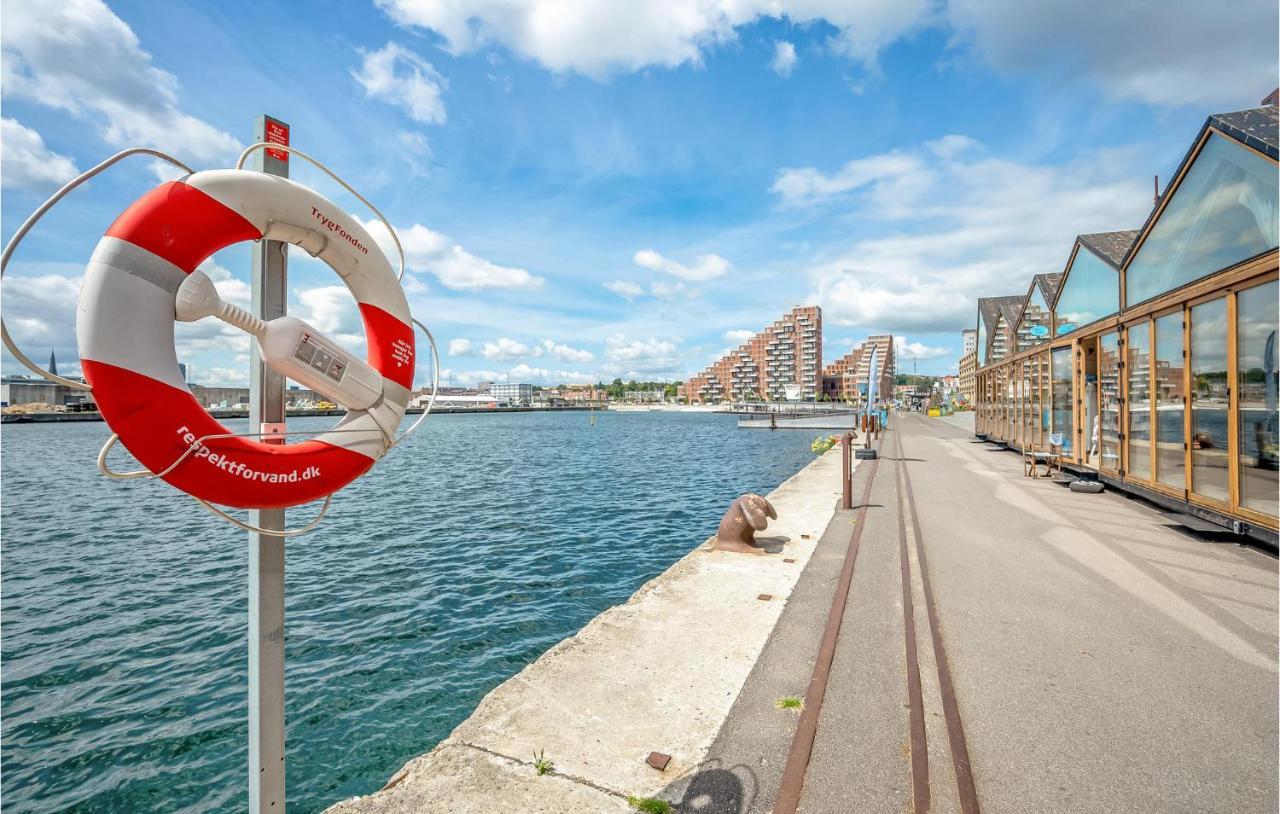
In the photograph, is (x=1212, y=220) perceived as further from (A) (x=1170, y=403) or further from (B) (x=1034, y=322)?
(B) (x=1034, y=322)

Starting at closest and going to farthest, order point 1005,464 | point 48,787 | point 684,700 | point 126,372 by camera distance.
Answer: point 126,372, point 684,700, point 48,787, point 1005,464

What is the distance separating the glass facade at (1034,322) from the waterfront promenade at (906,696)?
1020cm

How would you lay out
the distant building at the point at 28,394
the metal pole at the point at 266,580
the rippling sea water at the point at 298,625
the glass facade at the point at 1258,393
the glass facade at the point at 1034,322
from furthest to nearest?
1. the distant building at the point at 28,394
2. the glass facade at the point at 1034,322
3. the glass facade at the point at 1258,393
4. the rippling sea water at the point at 298,625
5. the metal pole at the point at 266,580

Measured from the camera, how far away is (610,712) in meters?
3.54

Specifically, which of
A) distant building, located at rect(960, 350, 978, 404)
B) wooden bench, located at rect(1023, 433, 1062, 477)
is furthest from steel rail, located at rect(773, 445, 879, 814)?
distant building, located at rect(960, 350, 978, 404)

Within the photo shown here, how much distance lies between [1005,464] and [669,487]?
9.80 m

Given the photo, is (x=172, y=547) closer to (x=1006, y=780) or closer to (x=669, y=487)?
(x=669, y=487)

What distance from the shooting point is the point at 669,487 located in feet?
61.0

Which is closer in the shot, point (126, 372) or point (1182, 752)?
point (126, 372)

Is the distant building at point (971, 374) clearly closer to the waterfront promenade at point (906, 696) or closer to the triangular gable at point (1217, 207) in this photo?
the triangular gable at point (1217, 207)

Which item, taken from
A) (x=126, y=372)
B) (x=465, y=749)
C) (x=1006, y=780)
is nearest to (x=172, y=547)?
(x=465, y=749)

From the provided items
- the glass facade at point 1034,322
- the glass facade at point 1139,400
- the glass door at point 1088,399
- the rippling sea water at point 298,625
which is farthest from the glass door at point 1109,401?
the rippling sea water at point 298,625

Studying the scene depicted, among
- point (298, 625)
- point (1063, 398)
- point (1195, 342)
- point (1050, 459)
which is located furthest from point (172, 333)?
point (1063, 398)

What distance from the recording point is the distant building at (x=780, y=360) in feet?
511
